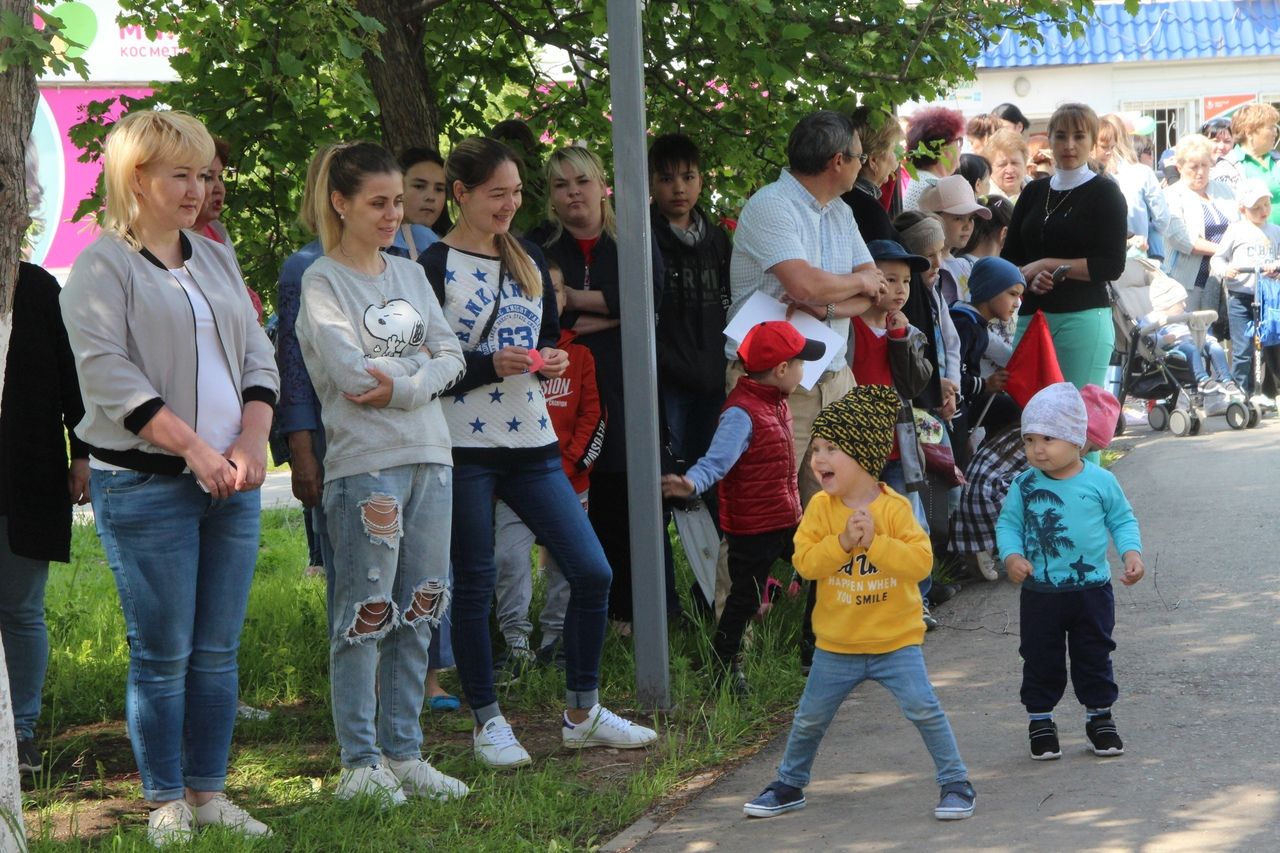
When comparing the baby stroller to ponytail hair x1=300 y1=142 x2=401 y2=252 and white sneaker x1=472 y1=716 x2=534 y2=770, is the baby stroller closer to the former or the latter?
white sneaker x1=472 y1=716 x2=534 y2=770

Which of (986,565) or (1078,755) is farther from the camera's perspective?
(986,565)

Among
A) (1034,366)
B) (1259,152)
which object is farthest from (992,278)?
(1259,152)

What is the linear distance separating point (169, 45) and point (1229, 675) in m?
18.0

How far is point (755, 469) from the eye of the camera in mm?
5902

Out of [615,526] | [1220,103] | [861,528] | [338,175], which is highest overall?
[1220,103]

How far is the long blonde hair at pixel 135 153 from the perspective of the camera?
425 centimetres

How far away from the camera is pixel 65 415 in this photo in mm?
5180

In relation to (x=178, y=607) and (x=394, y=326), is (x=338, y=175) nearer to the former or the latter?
(x=394, y=326)

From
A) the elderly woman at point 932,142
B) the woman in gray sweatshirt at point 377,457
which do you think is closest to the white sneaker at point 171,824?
the woman in gray sweatshirt at point 377,457

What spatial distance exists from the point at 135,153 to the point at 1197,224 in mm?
10781

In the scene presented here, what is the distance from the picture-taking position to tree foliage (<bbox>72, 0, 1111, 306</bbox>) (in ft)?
21.5

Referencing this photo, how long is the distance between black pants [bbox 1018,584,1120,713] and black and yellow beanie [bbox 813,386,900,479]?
0.80 metres

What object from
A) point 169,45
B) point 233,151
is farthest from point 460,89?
point 169,45

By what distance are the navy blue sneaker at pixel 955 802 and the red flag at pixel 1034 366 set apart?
346cm
